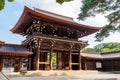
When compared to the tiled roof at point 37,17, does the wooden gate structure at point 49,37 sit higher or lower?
lower

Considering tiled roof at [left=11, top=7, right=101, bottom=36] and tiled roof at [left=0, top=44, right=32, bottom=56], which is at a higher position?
tiled roof at [left=11, top=7, right=101, bottom=36]

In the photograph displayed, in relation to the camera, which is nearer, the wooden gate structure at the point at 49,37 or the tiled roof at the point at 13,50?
the tiled roof at the point at 13,50

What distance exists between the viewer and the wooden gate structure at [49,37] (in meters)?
16.4

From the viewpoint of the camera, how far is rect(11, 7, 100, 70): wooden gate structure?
646 inches

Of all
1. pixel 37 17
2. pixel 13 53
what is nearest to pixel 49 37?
pixel 37 17

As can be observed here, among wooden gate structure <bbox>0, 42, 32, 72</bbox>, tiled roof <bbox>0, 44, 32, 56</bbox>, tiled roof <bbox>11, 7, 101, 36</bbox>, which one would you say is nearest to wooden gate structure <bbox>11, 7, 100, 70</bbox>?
tiled roof <bbox>11, 7, 101, 36</bbox>

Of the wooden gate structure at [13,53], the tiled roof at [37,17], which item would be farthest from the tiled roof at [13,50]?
the tiled roof at [37,17]

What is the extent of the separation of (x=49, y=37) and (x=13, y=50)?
A: 398cm

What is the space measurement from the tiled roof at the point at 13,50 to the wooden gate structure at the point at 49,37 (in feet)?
2.62

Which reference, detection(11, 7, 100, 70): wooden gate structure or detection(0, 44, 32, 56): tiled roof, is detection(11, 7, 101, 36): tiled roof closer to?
detection(11, 7, 100, 70): wooden gate structure

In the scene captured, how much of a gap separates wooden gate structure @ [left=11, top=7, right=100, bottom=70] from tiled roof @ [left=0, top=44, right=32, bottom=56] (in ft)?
2.62

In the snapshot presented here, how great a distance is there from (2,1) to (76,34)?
63.1 feet

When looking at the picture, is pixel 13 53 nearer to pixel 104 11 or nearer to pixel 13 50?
pixel 13 50

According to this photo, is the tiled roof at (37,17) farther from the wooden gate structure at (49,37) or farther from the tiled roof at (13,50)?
the tiled roof at (13,50)
